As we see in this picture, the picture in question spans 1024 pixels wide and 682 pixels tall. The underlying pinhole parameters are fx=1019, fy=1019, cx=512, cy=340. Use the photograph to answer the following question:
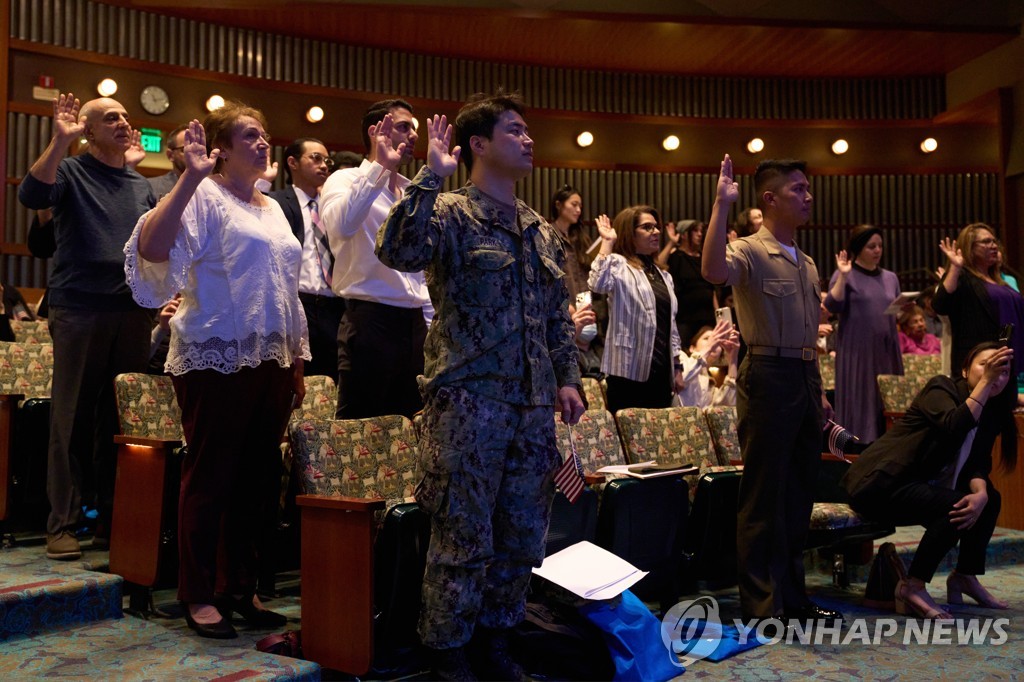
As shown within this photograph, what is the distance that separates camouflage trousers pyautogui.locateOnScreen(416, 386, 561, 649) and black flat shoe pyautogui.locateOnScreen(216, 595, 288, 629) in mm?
677

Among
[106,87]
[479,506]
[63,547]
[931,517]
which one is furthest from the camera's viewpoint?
[106,87]

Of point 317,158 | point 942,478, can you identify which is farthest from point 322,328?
point 942,478

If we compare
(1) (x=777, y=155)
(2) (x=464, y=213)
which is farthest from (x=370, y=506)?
(1) (x=777, y=155)

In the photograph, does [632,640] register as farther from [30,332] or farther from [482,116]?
[30,332]

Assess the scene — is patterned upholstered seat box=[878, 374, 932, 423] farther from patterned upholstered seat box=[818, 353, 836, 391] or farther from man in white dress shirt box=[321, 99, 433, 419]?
man in white dress shirt box=[321, 99, 433, 419]

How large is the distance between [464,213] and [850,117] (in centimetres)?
806

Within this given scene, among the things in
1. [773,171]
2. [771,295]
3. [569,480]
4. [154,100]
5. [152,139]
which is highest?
[154,100]

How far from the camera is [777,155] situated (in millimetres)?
9773

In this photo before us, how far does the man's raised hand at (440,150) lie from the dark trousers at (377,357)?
780 millimetres

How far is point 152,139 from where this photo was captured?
301 inches

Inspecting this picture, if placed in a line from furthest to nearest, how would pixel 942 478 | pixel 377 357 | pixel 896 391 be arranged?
pixel 896 391 < pixel 942 478 < pixel 377 357

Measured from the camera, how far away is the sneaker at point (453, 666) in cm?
259

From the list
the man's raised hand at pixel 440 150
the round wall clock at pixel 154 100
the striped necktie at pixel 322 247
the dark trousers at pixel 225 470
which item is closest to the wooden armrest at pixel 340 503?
the dark trousers at pixel 225 470

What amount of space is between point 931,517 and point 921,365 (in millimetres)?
3162
